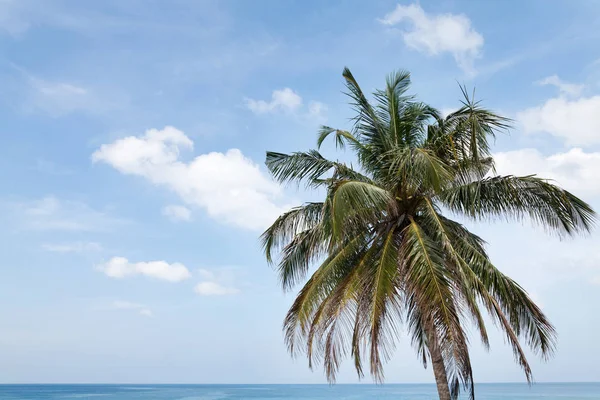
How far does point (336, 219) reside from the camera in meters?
10.4

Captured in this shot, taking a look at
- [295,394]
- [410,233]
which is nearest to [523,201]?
[410,233]

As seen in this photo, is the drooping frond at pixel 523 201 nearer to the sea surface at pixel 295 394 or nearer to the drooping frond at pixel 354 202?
the drooping frond at pixel 354 202

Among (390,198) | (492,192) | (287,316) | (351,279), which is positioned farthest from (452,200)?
(287,316)

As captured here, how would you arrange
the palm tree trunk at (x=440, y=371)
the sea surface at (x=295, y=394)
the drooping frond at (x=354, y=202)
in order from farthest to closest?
the sea surface at (x=295, y=394), the palm tree trunk at (x=440, y=371), the drooping frond at (x=354, y=202)

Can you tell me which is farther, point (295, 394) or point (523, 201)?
point (295, 394)

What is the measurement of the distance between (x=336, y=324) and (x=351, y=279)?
866mm

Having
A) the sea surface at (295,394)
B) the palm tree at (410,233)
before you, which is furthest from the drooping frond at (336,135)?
the sea surface at (295,394)

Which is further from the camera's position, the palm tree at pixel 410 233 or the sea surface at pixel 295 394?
the sea surface at pixel 295 394

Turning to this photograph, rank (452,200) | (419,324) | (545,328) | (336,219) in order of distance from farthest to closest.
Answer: (419,324)
(452,200)
(545,328)
(336,219)

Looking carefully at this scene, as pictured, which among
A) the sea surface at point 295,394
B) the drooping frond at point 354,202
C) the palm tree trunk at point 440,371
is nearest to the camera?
the drooping frond at point 354,202

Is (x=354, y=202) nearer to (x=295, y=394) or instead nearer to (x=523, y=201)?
(x=523, y=201)

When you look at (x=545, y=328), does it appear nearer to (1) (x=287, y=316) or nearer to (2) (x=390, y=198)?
(2) (x=390, y=198)

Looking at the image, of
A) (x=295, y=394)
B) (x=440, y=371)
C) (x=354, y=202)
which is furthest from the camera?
(x=295, y=394)

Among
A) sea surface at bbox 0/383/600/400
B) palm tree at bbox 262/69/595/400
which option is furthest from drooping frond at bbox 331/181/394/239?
sea surface at bbox 0/383/600/400
